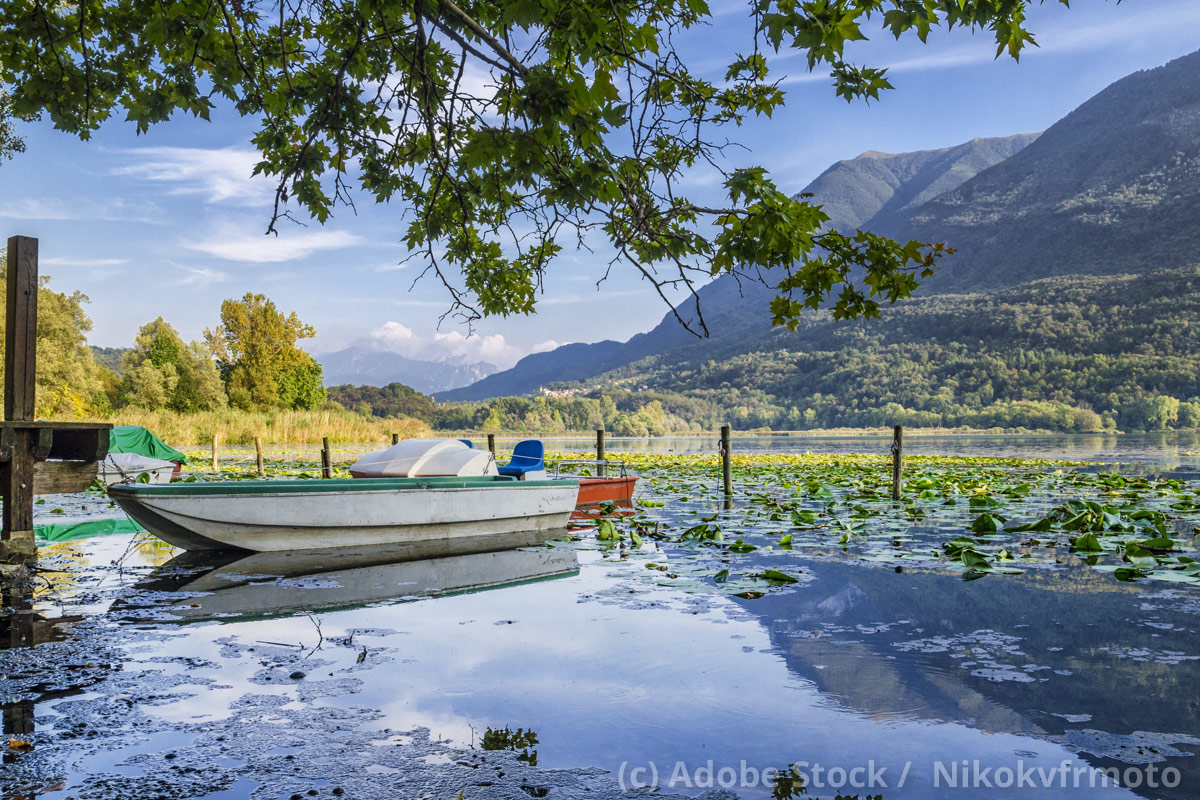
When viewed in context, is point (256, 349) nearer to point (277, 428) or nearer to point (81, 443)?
point (277, 428)

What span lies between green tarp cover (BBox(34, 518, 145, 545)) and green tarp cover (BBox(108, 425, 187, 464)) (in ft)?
19.7

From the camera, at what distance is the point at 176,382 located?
4994cm

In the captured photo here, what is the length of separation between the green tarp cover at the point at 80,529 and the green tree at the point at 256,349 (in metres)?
43.9

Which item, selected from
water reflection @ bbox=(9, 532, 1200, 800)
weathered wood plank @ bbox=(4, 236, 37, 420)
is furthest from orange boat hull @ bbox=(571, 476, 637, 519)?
weathered wood plank @ bbox=(4, 236, 37, 420)

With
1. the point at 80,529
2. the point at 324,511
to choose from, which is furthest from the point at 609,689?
the point at 80,529

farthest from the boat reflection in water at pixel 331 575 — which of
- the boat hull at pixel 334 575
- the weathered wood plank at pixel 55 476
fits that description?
the weathered wood plank at pixel 55 476

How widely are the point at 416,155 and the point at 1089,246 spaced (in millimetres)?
143991

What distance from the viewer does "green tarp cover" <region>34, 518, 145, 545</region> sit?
10703 millimetres

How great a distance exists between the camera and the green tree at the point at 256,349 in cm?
5403

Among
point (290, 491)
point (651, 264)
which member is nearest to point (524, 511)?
point (290, 491)

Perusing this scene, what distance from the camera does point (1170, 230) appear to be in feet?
377

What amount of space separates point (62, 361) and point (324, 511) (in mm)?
35615

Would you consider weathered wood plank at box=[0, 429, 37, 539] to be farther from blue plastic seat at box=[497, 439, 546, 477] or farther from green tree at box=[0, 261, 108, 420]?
green tree at box=[0, 261, 108, 420]

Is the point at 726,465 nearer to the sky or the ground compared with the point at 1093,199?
nearer to the ground
